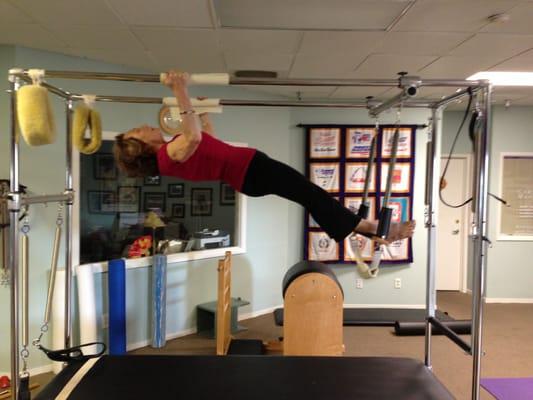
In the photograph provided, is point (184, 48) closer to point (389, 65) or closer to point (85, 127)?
point (85, 127)

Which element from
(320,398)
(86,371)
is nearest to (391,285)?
(320,398)

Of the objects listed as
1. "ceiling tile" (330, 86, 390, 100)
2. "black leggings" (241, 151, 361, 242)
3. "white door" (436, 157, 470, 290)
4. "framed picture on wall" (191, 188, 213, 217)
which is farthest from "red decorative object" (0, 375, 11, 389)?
"white door" (436, 157, 470, 290)

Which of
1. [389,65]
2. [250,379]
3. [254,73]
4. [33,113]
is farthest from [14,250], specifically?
[389,65]

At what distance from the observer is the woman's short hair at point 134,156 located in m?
2.04

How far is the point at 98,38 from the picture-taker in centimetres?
302

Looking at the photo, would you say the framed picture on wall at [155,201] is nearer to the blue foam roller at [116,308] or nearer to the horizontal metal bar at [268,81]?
the blue foam roller at [116,308]

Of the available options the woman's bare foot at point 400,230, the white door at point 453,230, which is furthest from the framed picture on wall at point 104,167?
the white door at point 453,230

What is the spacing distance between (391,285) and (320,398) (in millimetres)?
3502

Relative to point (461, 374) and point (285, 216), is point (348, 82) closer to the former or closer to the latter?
point (461, 374)

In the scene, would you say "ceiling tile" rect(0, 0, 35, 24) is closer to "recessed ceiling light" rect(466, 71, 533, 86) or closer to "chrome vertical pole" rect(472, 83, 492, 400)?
"chrome vertical pole" rect(472, 83, 492, 400)

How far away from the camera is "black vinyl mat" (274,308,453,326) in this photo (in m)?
4.45

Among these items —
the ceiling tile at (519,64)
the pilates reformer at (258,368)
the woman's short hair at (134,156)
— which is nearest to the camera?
the pilates reformer at (258,368)

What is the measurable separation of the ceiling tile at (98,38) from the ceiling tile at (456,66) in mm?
2486

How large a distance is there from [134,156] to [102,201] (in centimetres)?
200
